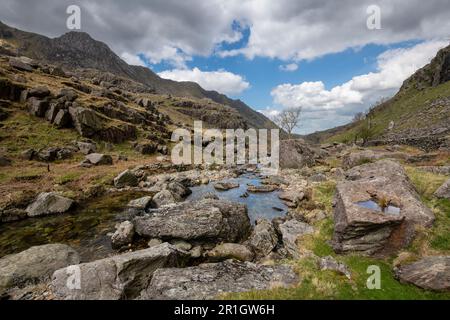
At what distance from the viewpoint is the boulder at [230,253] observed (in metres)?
16.9

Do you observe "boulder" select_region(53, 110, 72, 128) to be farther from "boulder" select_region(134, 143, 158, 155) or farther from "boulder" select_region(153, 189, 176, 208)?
"boulder" select_region(153, 189, 176, 208)

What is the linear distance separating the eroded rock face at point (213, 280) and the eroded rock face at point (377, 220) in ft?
14.7

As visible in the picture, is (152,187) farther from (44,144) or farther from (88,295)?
(44,144)

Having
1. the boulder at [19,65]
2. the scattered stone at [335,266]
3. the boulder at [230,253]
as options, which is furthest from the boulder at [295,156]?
the boulder at [19,65]

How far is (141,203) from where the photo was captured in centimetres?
2794

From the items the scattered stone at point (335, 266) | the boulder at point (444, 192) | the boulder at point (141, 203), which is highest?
the boulder at point (444, 192)

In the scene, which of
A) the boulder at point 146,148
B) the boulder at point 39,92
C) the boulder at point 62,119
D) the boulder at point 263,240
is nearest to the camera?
the boulder at point 263,240

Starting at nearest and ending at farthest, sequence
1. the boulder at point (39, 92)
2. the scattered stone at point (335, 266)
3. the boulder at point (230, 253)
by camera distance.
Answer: the scattered stone at point (335, 266)
the boulder at point (230, 253)
the boulder at point (39, 92)

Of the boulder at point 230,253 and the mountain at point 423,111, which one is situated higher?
the mountain at point 423,111

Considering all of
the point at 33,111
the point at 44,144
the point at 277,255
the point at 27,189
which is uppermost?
the point at 33,111

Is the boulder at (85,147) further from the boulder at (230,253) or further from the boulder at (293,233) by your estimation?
the boulder at (293,233)
